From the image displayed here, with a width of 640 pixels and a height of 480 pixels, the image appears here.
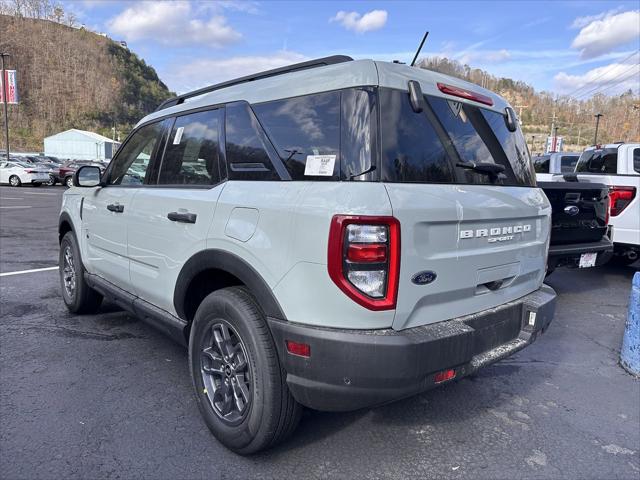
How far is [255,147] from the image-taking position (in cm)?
258

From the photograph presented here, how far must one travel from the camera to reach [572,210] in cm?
525

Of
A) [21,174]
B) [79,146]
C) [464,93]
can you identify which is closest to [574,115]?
[79,146]

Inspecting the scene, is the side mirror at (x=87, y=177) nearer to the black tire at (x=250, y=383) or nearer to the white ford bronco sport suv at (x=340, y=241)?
the white ford bronco sport suv at (x=340, y=241)

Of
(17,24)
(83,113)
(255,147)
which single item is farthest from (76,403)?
(17,24)

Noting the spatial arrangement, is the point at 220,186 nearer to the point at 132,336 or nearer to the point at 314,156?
the point at 314,156

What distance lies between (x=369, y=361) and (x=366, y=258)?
1.45 feet

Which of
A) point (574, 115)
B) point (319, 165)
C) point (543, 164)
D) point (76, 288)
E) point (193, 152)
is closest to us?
point (319, 165)

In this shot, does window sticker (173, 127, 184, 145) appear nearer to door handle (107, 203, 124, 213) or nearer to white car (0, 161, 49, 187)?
door handle (107, 203, 124, 213)

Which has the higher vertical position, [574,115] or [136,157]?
[574,115]

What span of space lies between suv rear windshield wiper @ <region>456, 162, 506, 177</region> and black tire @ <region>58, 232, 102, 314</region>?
12.1ft

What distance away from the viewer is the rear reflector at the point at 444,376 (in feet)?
7.24

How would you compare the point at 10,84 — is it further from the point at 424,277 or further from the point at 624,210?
the point at 424,277

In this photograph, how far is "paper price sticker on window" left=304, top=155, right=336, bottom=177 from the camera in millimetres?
2166

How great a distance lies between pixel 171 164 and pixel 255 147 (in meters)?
0.99
